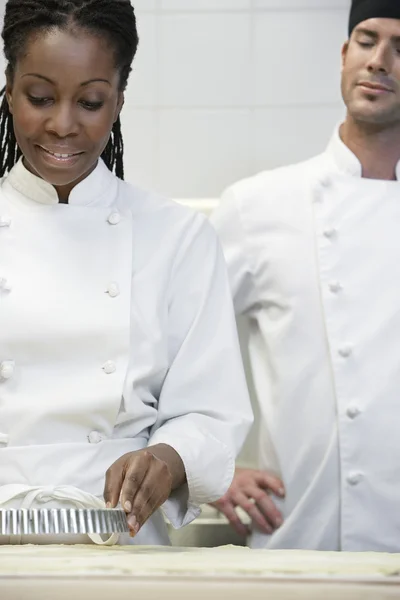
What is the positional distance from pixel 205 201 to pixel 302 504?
82 centimetres

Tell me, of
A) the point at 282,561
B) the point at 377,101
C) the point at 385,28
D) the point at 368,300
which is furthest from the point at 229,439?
the point at 385,28

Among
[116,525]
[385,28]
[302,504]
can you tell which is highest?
[385,28]

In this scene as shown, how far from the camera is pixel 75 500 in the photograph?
1.05 meters

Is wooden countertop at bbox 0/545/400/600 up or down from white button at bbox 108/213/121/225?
down

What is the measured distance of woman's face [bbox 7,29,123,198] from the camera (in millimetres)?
1114

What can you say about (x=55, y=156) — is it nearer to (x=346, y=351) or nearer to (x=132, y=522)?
(x=132, y=522)

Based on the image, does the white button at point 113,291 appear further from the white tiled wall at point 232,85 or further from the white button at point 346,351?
the white tiled wall at point 232,85

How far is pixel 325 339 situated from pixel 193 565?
926 millimetres

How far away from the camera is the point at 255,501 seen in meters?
1.63

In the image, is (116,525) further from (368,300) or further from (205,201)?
(205,201)

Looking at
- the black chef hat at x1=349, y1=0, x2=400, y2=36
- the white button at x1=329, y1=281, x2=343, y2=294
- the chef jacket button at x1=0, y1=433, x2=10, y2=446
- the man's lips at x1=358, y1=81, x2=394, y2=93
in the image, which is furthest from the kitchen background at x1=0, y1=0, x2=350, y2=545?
the chef jacket button at x1=0, y1=433, x2=10, y2=446

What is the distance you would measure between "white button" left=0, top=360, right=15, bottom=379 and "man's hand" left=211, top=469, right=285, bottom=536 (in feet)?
2.01

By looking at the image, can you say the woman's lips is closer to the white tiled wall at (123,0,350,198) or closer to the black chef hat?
the black chef hat

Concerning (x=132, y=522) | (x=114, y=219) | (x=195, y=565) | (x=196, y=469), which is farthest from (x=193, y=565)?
(x=114, y=219)
